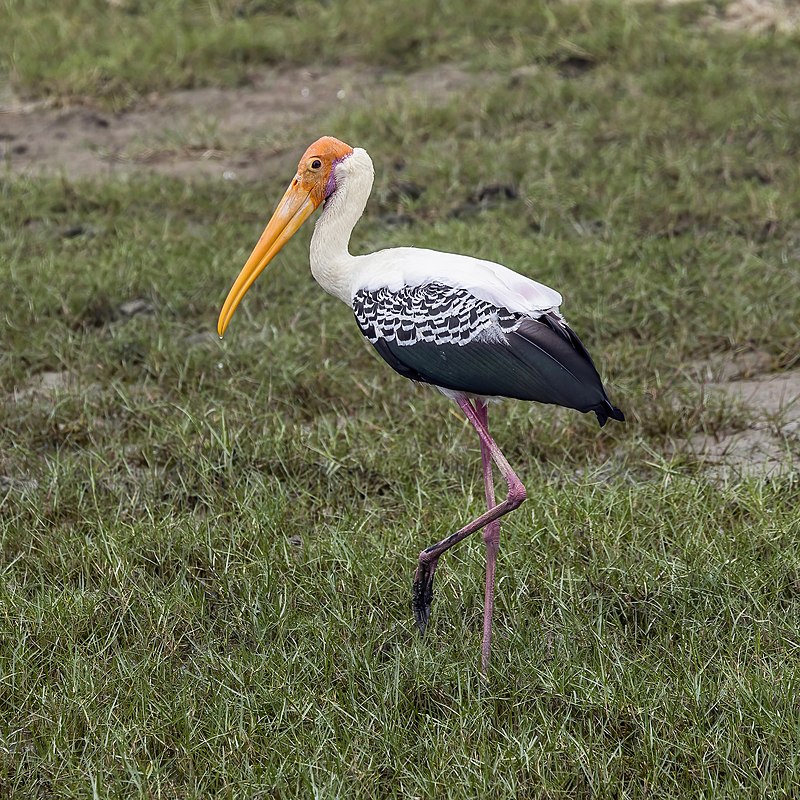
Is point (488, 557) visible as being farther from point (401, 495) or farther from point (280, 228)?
point (280, 228)

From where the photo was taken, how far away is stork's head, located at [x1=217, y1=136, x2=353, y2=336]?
385 centimetres

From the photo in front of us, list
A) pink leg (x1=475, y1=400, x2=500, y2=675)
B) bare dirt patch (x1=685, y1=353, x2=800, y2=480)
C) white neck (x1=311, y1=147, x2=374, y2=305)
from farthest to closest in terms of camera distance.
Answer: bare dirt patch (x1=685, y1=353, x2=800, y2=480)
white neck (x1=311, y1=147, x2=374, y2=305)
pink leg (x1=475, y1=400, x2=500, y2=675)

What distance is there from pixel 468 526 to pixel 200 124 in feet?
16.6

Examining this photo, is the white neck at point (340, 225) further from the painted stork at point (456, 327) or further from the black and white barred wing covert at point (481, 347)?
the black and white barred wing covert at point (481, 347)

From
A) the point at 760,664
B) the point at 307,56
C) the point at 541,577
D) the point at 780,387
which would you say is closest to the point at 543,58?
the point at 307,56

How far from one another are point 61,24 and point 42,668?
6558 millimetres

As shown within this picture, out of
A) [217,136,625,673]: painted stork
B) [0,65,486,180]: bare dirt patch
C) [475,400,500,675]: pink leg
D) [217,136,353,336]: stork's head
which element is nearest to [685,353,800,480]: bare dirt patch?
[475,400,500,675]: pink leg

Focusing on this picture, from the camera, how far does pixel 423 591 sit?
374 centimetres

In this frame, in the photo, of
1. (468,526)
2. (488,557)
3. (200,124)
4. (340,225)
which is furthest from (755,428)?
(200,124)

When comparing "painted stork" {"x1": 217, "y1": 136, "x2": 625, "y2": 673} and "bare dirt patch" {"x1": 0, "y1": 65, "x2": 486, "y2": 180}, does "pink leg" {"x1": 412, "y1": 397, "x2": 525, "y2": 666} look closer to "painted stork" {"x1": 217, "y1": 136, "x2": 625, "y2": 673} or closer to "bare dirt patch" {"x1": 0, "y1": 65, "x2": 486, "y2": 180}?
"painted stork" {"x1": 217, "y1": 136, "x2": 625, "y2": 673}

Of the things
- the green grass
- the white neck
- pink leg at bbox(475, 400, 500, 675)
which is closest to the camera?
the green grass

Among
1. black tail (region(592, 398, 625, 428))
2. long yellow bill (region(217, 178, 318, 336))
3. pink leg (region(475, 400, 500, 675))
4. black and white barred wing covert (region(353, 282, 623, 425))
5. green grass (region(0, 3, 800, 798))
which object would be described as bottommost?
green grass (region(0, 3, 800, 798))

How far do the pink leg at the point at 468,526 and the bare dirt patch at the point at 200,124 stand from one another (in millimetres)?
4095

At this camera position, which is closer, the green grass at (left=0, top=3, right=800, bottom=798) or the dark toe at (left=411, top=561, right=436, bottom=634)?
the green grass at (left=0, top=3, right=800, bottom=798)
